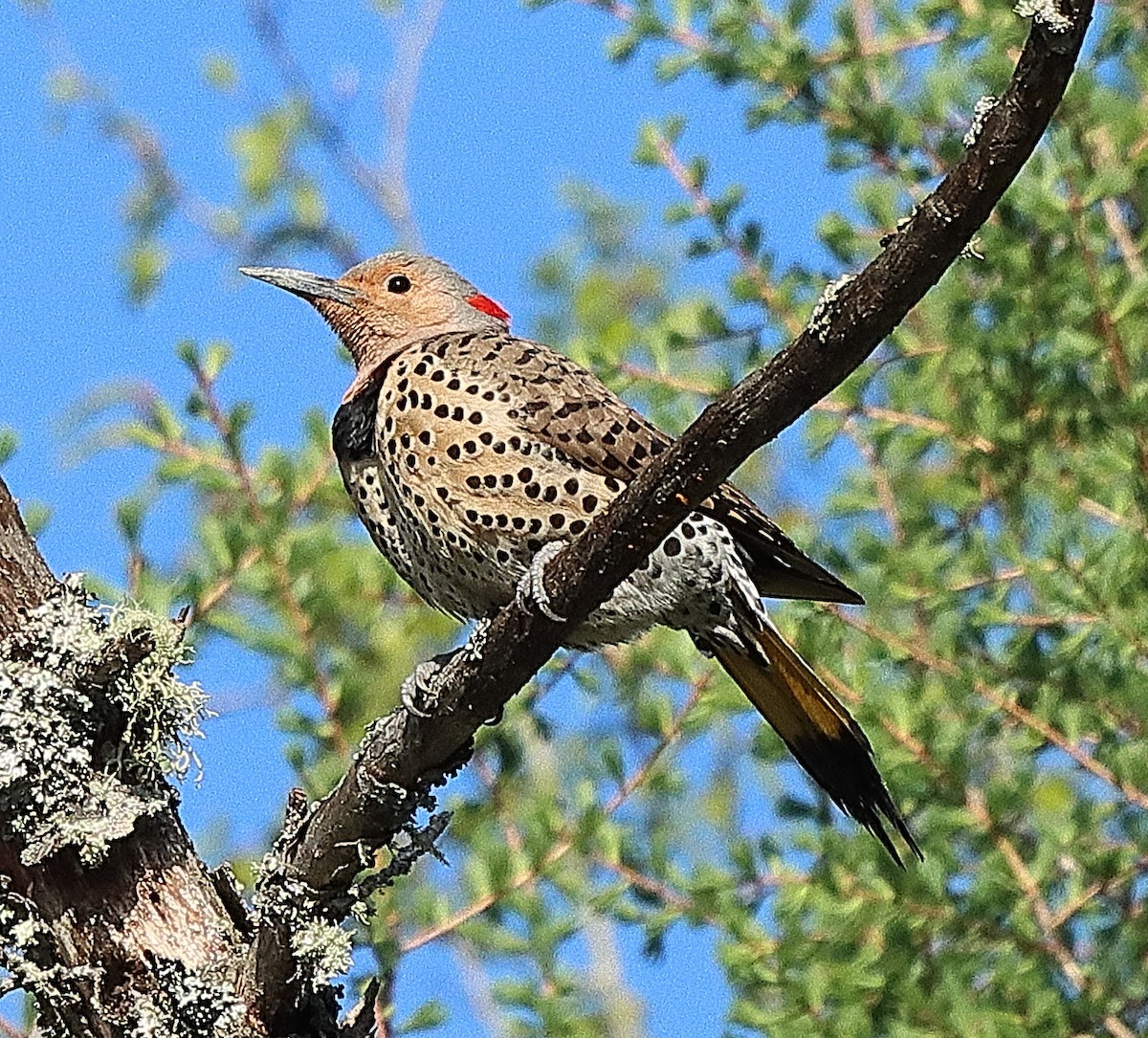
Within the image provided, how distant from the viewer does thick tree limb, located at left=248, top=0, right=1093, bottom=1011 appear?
1.94 meters

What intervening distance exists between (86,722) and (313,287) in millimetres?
1953

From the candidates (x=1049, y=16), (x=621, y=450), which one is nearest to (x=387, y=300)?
(x=621, y=450)

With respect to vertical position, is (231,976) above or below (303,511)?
below

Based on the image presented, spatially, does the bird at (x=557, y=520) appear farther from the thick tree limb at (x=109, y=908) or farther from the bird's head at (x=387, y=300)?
the thick tree limb at (x=109, y=908)

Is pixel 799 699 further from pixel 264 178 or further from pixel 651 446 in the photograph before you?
pixel 264 178

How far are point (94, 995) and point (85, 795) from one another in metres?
0.24

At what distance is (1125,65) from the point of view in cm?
435

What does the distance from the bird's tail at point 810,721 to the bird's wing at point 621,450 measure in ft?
0.36

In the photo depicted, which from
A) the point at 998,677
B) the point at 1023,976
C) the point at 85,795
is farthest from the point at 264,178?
the point at 85,795

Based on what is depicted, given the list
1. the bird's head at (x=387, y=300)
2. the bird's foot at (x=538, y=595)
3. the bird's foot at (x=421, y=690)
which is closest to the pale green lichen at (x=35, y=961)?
the bird's foot at (x=421, y=690)

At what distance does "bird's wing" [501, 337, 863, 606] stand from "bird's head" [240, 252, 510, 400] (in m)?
0.64

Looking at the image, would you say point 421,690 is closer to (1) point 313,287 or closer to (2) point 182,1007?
(2) point 182,1007

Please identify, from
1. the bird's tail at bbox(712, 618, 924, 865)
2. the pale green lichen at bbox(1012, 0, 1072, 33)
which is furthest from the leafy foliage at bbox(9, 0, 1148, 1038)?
the pale green lichen at bbox(1012, 0, 1072, 33)

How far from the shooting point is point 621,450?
3469 mm
